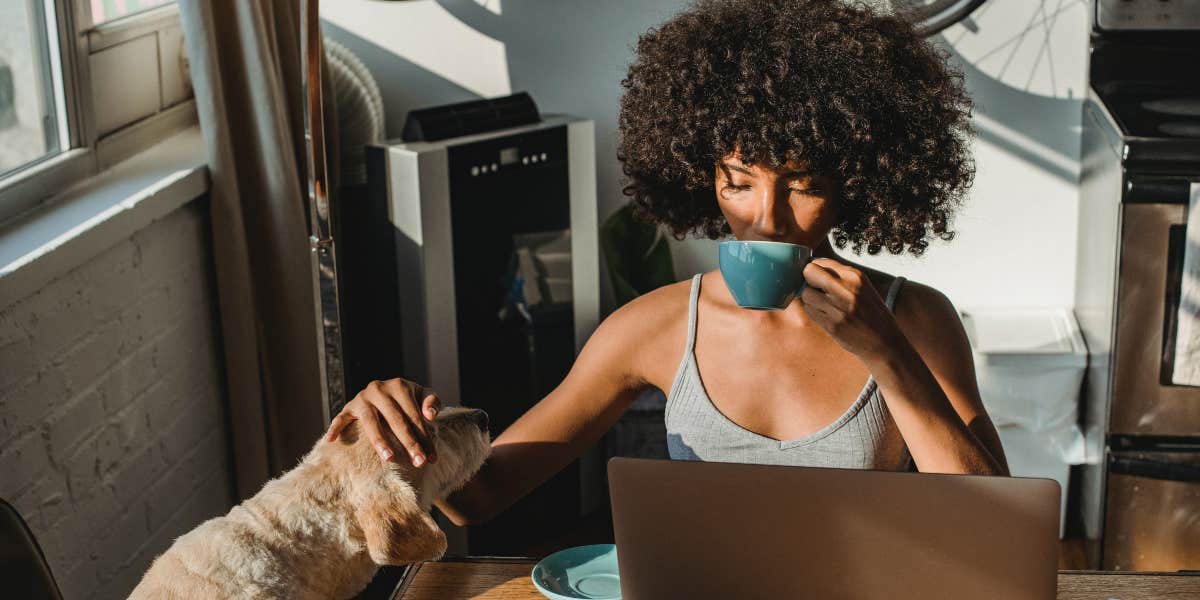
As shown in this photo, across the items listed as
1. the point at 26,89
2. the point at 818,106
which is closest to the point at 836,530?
the point at 818,106

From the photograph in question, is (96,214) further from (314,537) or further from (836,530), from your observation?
(836,530)

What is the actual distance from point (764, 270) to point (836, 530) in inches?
10.8

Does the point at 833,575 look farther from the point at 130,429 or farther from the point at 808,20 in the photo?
the point at 130,429

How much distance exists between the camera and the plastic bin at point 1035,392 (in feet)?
9.57

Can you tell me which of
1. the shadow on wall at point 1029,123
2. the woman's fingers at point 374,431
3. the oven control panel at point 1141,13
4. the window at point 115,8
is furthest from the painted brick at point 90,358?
the oven control panel at point 1141,13

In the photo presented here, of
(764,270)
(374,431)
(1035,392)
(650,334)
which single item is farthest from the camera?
(1035,392)

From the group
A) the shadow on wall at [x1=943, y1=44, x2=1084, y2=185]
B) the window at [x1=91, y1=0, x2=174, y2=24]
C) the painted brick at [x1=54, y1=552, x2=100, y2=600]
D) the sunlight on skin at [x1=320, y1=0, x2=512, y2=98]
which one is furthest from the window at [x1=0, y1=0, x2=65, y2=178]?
the shadow on wall at [x1=943, y1=44, x2=1084, y2=185]

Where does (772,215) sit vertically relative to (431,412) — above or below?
above

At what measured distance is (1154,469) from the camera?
8.89 ft

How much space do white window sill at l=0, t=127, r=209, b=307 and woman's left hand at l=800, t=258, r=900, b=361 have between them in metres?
1.14

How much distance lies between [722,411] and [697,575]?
1.72 feet

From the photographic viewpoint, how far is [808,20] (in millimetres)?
1514

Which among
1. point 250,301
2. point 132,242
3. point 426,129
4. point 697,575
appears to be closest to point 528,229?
point 426,129

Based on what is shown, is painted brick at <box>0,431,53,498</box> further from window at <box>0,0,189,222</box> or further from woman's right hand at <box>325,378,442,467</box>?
woman's right hand at <box>325,378,442,467</box>
